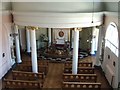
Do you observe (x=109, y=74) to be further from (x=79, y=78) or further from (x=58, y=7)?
(x=58, y=7)

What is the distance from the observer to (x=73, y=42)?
13.7 meters

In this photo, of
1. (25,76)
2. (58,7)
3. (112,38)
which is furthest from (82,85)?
(58,7)

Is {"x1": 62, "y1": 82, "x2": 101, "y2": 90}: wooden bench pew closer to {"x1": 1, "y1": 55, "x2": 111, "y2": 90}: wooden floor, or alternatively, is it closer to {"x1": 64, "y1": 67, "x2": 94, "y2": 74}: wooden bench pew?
{"x1": 1, "y1": 55, "x2": 111, "y2": 90}: wooden floor

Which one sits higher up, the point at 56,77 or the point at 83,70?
the point at 83,70

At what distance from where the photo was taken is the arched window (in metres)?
12.9

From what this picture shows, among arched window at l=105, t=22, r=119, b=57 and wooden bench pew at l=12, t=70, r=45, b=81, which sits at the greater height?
arched window at l=105, t=22, r=119, b=57

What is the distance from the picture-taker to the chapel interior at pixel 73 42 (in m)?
12.1

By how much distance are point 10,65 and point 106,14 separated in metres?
8.83

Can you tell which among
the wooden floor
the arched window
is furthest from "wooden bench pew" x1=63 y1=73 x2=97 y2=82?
the arched window

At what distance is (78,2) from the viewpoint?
12.5 metres

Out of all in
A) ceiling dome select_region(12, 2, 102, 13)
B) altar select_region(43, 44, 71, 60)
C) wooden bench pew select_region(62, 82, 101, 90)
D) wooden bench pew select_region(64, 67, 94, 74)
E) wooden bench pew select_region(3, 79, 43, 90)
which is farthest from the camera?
altar select_region(43, 44, 71, 60)

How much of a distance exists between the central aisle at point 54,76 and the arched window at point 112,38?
14.4 ft

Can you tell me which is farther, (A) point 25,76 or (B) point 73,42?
(B) point 73,42

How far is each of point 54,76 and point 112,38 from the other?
522 centimetres
